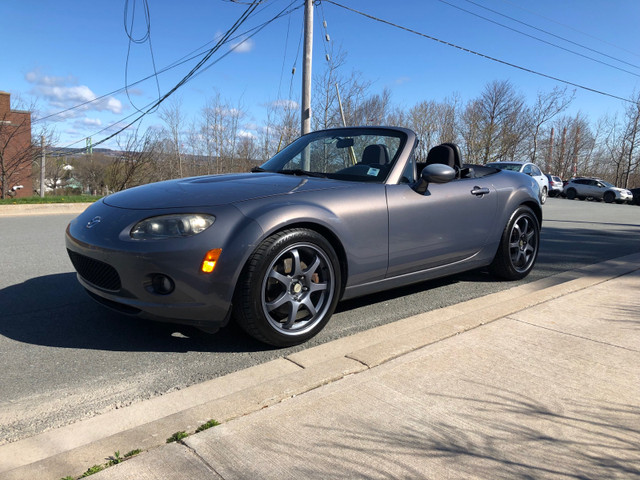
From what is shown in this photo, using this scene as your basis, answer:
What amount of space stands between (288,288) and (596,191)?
36618mm

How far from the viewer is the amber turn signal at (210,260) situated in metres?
2.86

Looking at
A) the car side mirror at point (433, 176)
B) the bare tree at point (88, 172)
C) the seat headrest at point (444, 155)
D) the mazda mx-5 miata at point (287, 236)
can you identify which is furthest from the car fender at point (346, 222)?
the bare tree at point (88, 172)

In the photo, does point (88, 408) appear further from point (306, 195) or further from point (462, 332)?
point (462, 332)

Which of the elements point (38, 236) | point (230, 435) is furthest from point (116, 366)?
point (38, 236)

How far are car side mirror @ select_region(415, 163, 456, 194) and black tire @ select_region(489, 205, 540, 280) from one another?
1277mm

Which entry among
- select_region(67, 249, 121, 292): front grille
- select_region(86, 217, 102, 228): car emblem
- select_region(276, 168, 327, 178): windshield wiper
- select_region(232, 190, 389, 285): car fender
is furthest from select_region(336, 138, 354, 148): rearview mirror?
select_region(67, 249, 121, 292): front grille

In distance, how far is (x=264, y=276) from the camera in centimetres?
302

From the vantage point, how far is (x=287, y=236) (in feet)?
10.1

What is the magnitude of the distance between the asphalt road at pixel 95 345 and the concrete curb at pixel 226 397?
0.56 ft

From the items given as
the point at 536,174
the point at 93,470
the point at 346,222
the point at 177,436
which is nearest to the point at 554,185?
the point at 536,174

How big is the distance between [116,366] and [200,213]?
1015 millimetres

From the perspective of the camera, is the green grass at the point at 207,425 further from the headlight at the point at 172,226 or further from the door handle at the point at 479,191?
the door handle at the point at 479,191

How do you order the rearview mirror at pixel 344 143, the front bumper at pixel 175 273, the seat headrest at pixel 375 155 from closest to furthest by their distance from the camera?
the front bumper at pixel 175 273 → the seat headrest at pixel 375 155 → the rearview mirror at pixel 344 143

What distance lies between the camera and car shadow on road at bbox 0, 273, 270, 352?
10.7 ft
